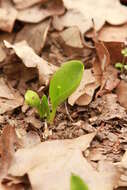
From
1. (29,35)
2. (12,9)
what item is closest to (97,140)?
(29,35)

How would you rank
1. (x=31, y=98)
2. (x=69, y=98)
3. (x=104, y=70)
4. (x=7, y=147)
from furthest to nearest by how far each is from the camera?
(x=104, y=70), (x=69, y=98), (x=31, y=98), (x=7, y=147)

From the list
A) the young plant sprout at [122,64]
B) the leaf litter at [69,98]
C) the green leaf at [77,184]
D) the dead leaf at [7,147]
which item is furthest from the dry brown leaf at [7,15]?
the green leaf at [77,184]

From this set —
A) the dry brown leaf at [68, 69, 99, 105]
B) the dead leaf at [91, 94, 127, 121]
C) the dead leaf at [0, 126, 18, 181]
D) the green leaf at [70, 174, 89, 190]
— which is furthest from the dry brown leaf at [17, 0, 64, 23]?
the green leaf at [70, 174, 89, 190]

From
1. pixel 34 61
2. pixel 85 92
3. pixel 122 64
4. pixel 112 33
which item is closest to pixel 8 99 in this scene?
pixel 34 61

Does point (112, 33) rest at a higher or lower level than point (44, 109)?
higher

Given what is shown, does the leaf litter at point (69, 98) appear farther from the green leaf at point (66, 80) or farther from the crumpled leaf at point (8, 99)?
the green leaf at point (66, 80)

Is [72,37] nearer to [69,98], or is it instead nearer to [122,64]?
[122,64]

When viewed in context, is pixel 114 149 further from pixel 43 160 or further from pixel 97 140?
pixel 43 160

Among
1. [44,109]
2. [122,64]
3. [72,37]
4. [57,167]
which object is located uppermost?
[72,37]
